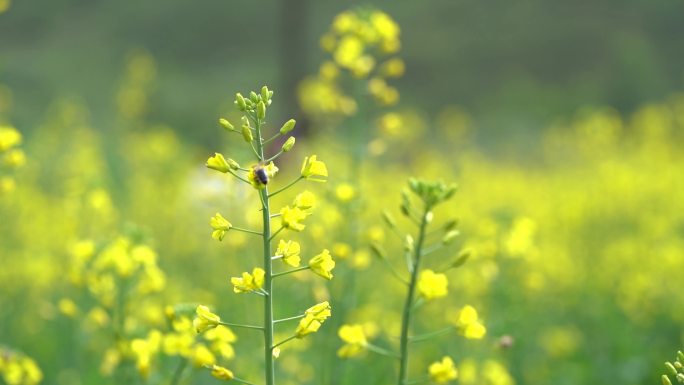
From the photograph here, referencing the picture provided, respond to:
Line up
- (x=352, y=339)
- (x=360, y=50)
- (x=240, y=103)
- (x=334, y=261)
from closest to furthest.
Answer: (x=240, y=103), (x=352, y=339), (x=334, y=261), (x=360, y=50)

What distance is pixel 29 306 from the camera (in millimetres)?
6465

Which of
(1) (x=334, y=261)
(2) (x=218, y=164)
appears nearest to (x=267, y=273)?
(2) (x=218, y=164)

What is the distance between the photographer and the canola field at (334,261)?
2484mm

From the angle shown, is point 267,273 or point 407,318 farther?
point 407,318

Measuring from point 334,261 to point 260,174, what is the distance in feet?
2.98

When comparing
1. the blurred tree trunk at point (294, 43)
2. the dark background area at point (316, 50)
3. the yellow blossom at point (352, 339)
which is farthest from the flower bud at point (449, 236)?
the dark background area at point (316, 50)

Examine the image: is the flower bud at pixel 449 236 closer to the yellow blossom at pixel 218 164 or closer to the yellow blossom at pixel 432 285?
the yellow blossom at pixel 432 285

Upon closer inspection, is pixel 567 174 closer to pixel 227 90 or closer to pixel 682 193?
pixel 682 193

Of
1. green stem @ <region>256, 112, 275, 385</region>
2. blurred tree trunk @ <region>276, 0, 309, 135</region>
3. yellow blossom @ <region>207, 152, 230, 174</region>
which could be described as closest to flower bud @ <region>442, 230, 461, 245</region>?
green stem @ <region>256, 112, 275, 385</region>

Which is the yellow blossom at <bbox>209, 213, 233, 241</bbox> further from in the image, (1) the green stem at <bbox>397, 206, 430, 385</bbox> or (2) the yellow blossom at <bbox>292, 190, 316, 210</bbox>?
(1) the green stem at <bbox>397, 206, 430, 385</bbox>

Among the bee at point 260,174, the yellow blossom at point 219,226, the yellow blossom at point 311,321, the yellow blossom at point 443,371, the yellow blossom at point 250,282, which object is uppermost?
the bee at point 260,174

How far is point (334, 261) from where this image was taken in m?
2.84

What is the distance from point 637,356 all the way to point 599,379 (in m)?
0.40

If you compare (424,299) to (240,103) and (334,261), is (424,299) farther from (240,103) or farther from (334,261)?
(240,103)
